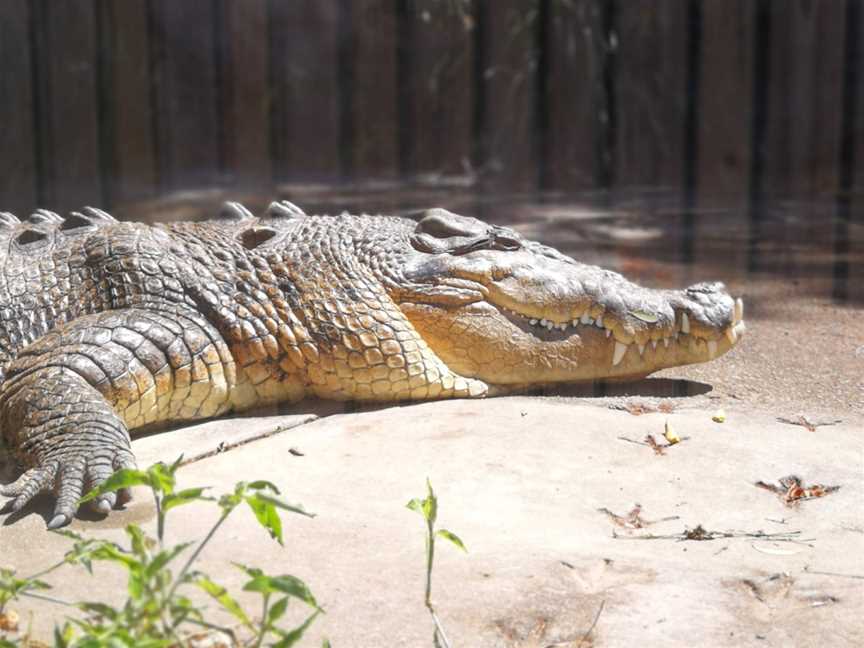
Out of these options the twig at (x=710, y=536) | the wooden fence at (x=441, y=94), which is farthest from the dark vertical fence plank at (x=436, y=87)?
the twig at (x=710, y=536)

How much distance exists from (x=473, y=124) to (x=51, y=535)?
8767 mm

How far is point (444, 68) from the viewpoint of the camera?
11.4m

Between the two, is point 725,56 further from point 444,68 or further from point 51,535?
point 51,535

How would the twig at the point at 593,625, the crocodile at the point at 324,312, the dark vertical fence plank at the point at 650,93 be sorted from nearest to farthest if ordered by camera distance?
the twig at the point at 593,625 < the crocodile at the point at 324,312 < the dark vertical fence plank at the point at 650,93

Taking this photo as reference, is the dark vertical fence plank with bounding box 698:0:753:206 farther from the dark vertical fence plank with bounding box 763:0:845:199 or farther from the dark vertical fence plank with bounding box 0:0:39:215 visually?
the dark vertical fence plank with bounding box 0:0:39:215

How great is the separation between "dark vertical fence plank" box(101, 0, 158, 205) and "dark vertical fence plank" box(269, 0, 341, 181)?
117 cm

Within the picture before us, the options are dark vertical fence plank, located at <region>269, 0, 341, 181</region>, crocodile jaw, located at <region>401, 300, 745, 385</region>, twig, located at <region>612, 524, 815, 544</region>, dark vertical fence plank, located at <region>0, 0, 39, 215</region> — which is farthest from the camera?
dark vertical fence plank, located at <region>269, 0, 341, 181</region>

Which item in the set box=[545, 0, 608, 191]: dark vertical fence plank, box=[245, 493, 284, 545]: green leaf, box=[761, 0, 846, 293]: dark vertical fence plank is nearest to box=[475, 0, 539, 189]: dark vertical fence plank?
box=[545, 0, 608, 191]: dark vertical fence plank

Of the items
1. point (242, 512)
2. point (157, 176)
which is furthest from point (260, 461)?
point (157, 176)

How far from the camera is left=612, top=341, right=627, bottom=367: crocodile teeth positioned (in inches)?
182

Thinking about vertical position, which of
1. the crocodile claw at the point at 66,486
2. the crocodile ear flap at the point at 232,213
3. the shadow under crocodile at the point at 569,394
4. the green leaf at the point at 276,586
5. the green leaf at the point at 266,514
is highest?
the crocodile ear flap at the point at 232,213

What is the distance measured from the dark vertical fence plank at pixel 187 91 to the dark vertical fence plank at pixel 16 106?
1.16 meters

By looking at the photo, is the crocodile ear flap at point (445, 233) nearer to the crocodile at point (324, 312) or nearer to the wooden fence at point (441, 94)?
the crocodile at point (324, 312)

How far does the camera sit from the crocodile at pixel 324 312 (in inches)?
166
